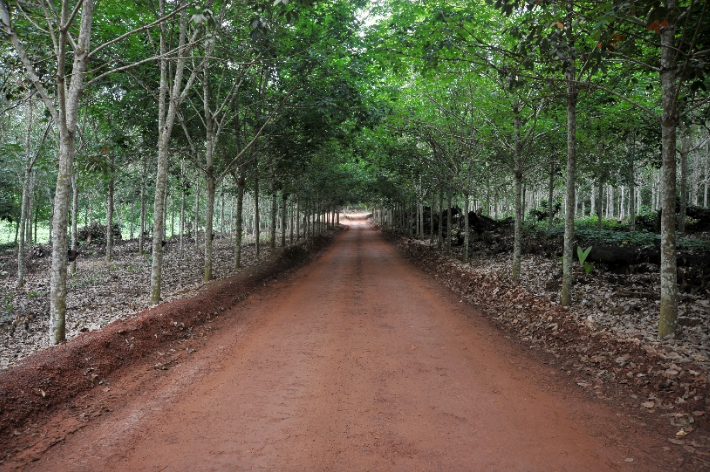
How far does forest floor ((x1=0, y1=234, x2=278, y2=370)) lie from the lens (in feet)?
27.2

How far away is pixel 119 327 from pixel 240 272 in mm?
7575

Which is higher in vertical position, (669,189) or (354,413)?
(669,189)

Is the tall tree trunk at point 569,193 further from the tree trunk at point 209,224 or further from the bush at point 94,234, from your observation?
the bush at point 94,234

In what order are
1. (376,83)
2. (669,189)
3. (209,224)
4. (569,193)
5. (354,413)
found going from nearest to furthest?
(354,413) < (669,189) < (569,193) < (209,224) < (376,83)

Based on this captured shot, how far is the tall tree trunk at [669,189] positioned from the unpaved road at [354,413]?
199 cm

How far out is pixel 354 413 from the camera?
14.7 feet

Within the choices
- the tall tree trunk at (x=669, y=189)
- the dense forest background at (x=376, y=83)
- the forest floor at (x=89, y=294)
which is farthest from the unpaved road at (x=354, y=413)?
the forest floor at (x=89, y=294)

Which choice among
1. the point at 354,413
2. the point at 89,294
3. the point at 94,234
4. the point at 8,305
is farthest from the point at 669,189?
the point at 94,234

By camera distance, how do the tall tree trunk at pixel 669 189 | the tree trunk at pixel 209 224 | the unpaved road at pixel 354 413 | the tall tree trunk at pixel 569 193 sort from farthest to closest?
the tree trunk at pixel 209 224 < the tall tree trunk at pixel 569 193 < the tall tree trunk at pixel 669 189 < the unpaved road at pixel 354 413

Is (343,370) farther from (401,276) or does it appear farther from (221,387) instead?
(401,276)

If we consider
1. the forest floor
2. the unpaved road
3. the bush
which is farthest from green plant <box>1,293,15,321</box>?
the bush

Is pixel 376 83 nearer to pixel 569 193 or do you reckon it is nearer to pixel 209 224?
pixel 209 224

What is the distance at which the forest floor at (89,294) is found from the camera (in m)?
8.30

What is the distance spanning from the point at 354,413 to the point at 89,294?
11.2m
